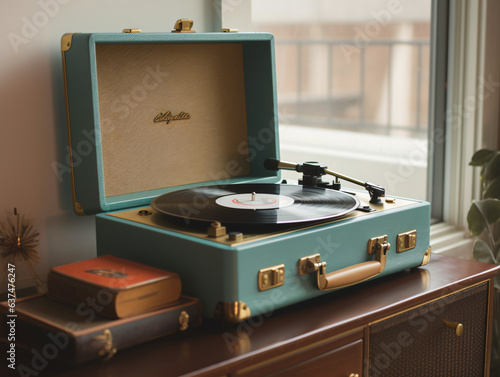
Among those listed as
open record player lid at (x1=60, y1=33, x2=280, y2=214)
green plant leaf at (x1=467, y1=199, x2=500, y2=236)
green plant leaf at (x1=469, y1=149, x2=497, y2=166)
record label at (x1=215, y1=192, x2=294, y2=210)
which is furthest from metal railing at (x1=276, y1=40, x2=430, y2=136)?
record label at (x1=215, y1=192, x2=294, y2=210)

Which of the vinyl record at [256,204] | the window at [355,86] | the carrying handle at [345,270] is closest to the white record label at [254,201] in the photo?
the vinyl record at [256,204]

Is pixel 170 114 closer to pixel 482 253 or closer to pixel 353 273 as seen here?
pixel 353 273

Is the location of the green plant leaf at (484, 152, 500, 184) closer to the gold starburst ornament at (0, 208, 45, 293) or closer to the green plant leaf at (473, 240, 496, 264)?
the green plant leaf at (473, 240, 496, 264)

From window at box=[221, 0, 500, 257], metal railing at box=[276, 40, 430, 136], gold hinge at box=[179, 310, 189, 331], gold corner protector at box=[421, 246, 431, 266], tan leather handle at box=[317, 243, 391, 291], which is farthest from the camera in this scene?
metal railing at box=[276, 40, 430, 136]

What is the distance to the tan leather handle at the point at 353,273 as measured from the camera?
1089mm

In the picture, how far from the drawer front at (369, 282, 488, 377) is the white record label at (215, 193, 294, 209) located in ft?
0.92

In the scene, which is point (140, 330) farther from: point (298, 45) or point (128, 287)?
point (298, 45)

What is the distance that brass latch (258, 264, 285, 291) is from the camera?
101cm

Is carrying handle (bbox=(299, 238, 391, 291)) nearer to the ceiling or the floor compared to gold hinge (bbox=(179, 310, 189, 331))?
nearer to the ceiling

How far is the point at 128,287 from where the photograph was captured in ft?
3.06

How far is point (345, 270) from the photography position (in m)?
1.12

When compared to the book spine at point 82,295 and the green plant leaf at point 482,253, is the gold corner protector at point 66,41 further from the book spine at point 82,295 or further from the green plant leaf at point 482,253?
the green plant leaf at point 482,253

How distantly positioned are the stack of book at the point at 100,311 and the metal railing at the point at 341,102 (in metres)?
3.33

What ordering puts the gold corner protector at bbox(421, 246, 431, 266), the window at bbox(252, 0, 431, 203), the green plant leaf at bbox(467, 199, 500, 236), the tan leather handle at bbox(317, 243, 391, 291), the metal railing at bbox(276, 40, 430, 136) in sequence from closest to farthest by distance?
the tan leather handle at bbox(317, 243, 391, 291) < the gold corner protector at bbox(421, 246, 431, 266) < the green plant leaf at bbox(467, 199, 500, 236) < the window at bbox(252, 0, 431, 203) < the metal railing at bbox(276, 40, 430, 136)
